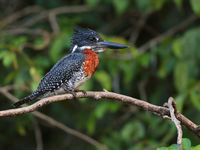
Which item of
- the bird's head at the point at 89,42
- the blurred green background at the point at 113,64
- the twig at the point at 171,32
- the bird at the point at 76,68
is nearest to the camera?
the bird at the point at 76,68

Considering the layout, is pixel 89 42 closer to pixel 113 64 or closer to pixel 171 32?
pixel 113 64

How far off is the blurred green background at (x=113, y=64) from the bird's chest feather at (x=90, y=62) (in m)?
0.50

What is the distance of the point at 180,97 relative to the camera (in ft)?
10.0

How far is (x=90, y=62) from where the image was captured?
2.61 meters

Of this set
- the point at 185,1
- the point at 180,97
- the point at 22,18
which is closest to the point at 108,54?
the point at 180,97

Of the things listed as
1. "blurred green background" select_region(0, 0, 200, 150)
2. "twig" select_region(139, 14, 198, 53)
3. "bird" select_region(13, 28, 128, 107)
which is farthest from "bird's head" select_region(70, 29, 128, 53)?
"twig" select_region(139, 14, 198, 53)

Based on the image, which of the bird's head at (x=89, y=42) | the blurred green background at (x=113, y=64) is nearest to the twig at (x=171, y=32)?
the blurred green background at (x=113, y=64)

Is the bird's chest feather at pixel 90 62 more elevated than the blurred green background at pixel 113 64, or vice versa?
the blurred green background at pixel 113 64

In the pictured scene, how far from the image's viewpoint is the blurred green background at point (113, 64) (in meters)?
3.39

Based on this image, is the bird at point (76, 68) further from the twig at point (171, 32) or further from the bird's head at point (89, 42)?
the twig at point (171, 32)

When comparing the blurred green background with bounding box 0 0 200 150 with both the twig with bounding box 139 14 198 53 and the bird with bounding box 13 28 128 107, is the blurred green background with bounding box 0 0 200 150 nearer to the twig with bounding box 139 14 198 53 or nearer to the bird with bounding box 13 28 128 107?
the twig with bounding box 139 14 198 53

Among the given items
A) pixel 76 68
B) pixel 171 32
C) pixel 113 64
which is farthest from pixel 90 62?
pixel 171 32

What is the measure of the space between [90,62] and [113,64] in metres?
1.03

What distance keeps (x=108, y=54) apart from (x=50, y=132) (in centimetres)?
140
